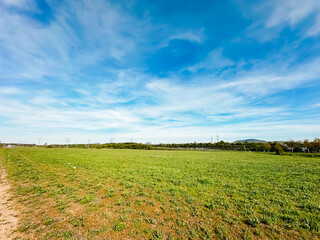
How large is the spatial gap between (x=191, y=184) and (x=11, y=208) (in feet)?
44.5

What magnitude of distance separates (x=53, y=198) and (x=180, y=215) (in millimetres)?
9420

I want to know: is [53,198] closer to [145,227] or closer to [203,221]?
[145,227]

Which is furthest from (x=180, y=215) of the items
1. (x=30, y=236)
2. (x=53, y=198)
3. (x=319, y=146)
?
(x=319, y=146)

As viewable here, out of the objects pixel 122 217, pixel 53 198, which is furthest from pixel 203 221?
pixel 53 198

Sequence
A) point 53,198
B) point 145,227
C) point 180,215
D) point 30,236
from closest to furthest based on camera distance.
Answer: point 30,236 → point 145,227 → point 180,215 → point 53,198

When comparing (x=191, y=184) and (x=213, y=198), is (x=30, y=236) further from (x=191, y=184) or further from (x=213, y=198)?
(x=191, y=184)

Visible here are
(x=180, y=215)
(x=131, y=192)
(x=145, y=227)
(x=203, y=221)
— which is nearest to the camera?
(x=145, y=227)

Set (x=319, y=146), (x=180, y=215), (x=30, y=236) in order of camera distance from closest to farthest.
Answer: (x=30, y=236)
(x=180, y=215)
(x=319, y=146)

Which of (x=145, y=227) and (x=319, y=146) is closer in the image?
(x=145, y=227)

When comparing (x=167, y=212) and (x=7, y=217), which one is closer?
(x=7, y=217)

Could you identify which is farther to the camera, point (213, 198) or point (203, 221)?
point (213, 198)

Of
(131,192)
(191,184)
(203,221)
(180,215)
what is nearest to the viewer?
(203,221)

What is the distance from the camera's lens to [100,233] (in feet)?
21.1

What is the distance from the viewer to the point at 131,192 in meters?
11.8
